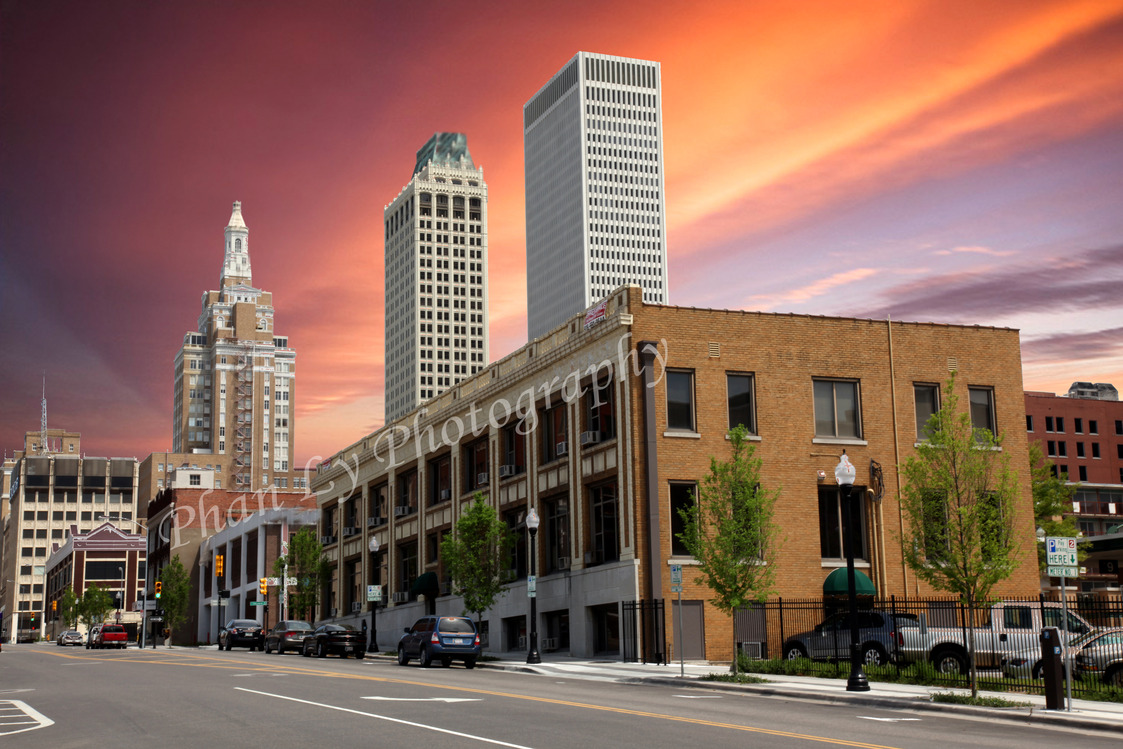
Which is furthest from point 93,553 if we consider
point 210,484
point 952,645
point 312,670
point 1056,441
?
point 952,645

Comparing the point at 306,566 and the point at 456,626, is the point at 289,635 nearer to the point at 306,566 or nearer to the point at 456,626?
the point at 306,566

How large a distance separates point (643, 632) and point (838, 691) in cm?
1428

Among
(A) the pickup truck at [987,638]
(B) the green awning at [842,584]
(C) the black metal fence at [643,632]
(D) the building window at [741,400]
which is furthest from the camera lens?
(D) the building window at [741,400]

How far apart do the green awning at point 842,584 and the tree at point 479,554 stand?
13.2 metres

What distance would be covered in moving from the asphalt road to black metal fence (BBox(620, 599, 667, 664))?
8.66 m

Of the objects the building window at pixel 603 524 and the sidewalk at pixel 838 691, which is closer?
the sidewalk at pixel 838 691

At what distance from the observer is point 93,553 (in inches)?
6772

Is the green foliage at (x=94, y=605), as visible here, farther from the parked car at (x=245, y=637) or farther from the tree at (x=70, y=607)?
the parked car at (x=245, y=637)

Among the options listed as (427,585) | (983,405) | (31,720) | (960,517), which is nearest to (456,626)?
(427,585)

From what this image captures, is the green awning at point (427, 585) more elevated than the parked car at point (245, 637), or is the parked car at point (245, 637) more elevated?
the green awning at point (427, 585)

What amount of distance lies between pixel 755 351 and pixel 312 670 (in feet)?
63.2

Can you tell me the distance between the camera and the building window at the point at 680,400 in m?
41.4

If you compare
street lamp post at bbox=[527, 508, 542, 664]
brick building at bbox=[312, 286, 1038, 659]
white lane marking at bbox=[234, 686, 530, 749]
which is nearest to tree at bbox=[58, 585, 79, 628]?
brick building at bbox=[312, 286, 1038, 659]

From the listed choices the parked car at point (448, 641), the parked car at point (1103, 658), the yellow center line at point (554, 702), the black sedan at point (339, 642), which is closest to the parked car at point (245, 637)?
the black sedan at point (339, 642)
